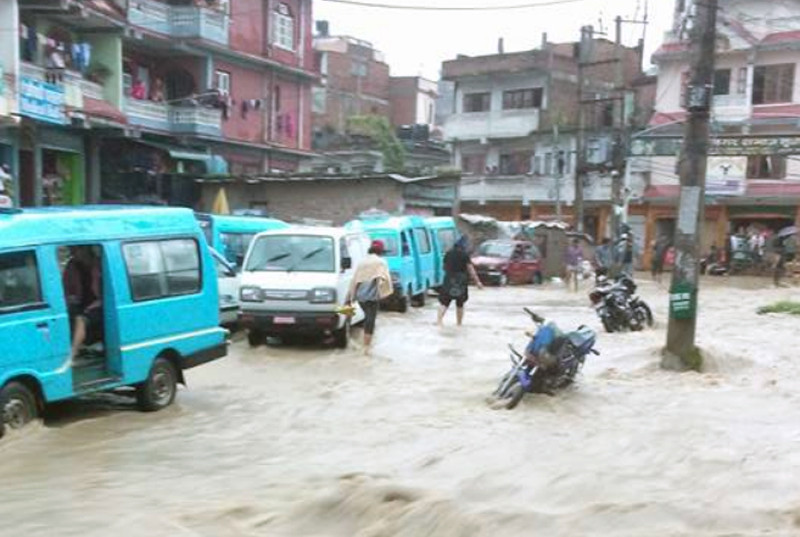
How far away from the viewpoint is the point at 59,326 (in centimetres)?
830

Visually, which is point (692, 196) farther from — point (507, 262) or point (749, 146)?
point (507, 262)

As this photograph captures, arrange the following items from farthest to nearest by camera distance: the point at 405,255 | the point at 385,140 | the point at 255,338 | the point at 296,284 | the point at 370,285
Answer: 1. the point at 385,140
2. the point at 405,255
3. the point at 255,338
4. the point at 296,284
5. the point at 370,285

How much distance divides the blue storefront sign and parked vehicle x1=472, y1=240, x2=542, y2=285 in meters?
14.0

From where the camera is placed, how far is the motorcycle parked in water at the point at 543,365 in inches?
397

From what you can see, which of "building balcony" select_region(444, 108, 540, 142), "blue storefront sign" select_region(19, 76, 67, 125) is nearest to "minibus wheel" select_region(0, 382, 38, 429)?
"blue storefront sign" select_region(19, 76, 67, 125)

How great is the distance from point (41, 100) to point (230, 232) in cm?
624

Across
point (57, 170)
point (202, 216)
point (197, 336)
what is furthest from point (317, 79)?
point (197, 336)

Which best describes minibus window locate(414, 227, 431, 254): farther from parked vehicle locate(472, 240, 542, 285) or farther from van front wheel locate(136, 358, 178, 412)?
van front wheel locate(136, 358, 178, 412)

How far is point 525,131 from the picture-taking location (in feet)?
165

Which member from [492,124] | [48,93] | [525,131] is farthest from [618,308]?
[492,124]

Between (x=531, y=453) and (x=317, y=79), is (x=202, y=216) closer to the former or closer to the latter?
(x=531, y=453)

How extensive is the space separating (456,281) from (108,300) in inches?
374

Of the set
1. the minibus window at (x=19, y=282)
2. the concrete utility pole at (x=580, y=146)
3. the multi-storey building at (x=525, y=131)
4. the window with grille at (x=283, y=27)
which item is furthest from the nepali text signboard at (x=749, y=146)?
the minibus window at (x=19, y=282)

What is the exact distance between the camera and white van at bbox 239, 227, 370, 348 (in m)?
14.0
